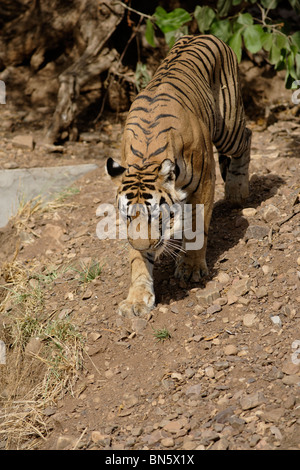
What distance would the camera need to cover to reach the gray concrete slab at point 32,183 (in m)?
6.00

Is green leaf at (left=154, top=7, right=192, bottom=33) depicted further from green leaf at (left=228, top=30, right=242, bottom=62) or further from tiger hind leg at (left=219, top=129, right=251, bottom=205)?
tiger hind leg at (left=219, top=129, right=251, bottom=205)

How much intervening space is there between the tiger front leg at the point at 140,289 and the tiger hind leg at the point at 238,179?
49.9 inches

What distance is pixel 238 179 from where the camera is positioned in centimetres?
518

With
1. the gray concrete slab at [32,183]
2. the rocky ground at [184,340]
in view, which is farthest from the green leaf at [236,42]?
the gray concrete slab at [32,183]

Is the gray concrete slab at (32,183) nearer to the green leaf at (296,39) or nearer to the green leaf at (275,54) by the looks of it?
the green leaf at (275,54)

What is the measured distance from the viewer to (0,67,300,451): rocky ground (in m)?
3.32

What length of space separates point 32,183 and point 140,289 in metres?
2.58

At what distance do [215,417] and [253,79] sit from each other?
16.9 ft

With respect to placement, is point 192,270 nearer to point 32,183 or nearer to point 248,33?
point 248,33

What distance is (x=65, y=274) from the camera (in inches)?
197

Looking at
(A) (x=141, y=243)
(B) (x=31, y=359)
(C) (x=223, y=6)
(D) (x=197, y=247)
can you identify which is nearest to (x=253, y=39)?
(C) (x=223, y=6)

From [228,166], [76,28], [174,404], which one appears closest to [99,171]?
[228,166]

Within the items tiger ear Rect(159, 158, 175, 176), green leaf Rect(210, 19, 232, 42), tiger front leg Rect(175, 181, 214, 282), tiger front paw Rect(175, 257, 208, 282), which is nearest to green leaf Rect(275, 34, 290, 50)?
green leaf Rect(210, 19, 232, 42)

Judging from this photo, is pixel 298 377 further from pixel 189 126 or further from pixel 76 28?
pixel 76 28
